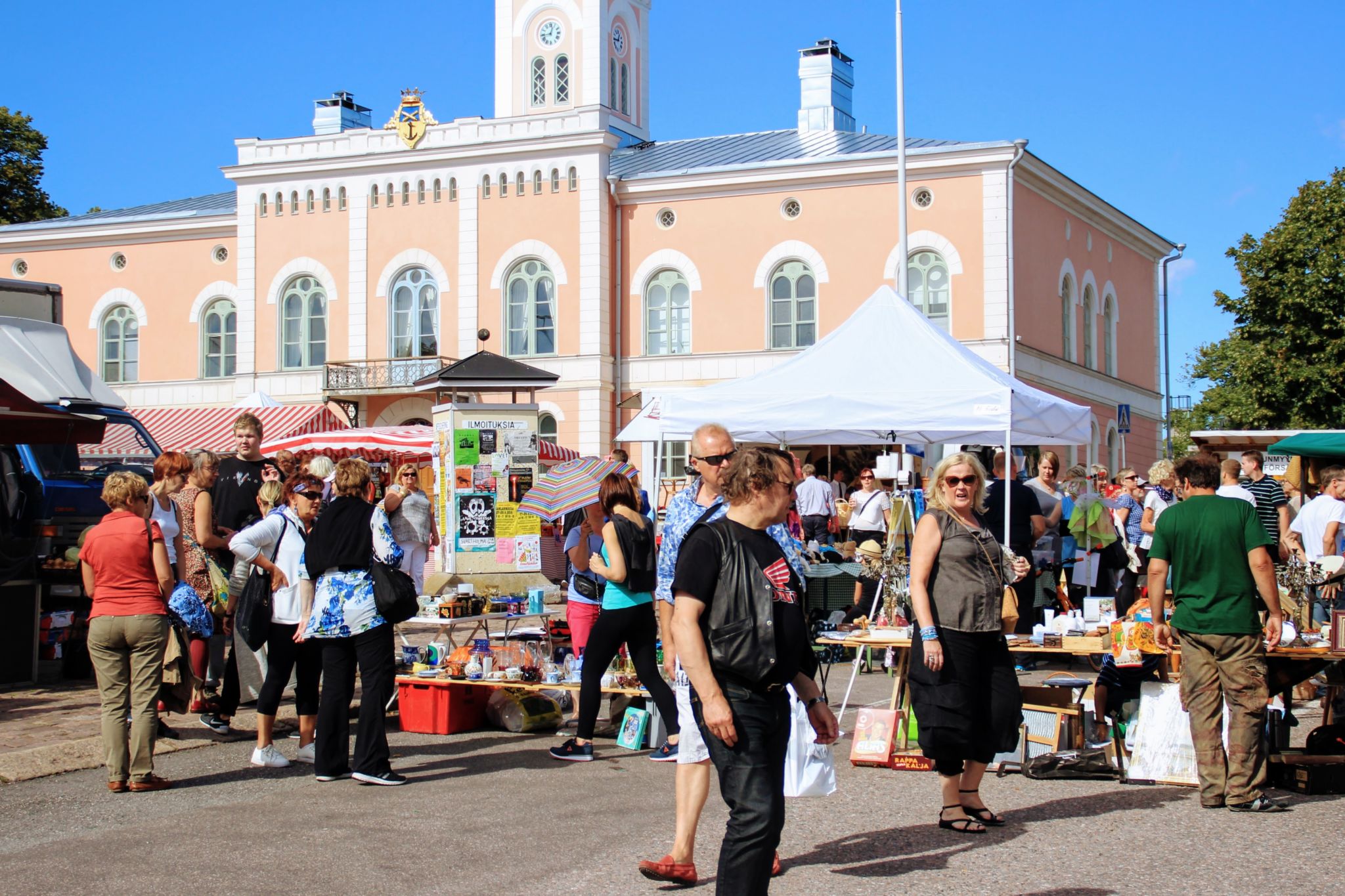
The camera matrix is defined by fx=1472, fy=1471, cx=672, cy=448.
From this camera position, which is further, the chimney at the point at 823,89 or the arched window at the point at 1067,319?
the chimney at the point at 823,89

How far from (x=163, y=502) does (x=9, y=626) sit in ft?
7.66

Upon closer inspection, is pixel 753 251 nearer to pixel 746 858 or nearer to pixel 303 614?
pixel 303 614

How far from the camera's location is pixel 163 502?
1020cm

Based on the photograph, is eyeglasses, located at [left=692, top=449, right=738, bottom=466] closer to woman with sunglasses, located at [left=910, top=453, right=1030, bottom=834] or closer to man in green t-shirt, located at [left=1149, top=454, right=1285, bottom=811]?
woman with sunglasses, located at [left=910, top=453, right=1030, bottom=834]

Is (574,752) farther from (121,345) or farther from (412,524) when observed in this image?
(121,345)

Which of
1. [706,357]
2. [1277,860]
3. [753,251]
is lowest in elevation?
[1277,860]

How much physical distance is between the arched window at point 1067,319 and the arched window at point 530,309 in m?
12.0

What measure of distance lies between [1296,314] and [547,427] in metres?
19.3

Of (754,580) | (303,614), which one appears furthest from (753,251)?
(754,580)

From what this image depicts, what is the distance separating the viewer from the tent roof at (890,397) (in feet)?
42.2

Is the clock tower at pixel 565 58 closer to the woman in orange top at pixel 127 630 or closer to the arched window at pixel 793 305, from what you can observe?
the arched window at pixel 793 305

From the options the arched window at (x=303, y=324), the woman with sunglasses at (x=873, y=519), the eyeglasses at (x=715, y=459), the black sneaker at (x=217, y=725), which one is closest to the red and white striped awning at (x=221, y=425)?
the arched window at (x=303, y=324)

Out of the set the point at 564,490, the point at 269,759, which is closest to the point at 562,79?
the point at 564,490

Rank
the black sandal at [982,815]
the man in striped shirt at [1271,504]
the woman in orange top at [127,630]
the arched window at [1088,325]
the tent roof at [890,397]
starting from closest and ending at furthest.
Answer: the black sandal at [982,815] < the woman in orange top at [127,630] < the tent roof at [890,397] < the man in striped shirt at [1271,504] < the arched window at [1088,325]
